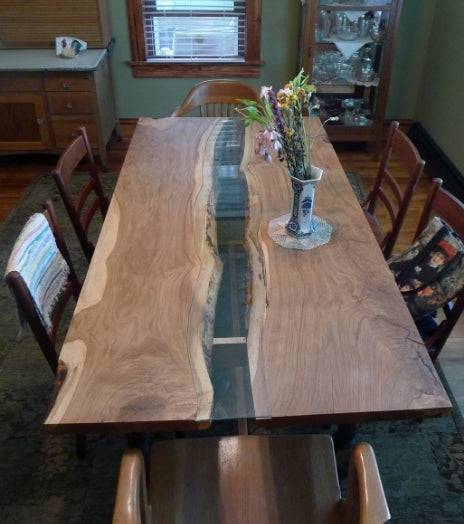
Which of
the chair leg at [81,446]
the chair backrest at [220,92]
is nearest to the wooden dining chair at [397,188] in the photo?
the chair backrest at [220,92]

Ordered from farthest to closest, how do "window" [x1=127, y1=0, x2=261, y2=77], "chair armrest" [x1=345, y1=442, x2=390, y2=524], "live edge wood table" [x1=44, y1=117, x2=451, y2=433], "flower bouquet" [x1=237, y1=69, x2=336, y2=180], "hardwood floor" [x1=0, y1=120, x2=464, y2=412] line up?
"window" [x1=127, y1=0, x2=261, y2=77], "hardwood floor" [x1=0, y1=120, x2=464, y2=412], "flower bouquet" [x1=237, y1=69, x2=336, y2=180], "live edge wood table" [x1=44, y1=117, x2=451, y2=433], "chair armrest" [x1=345, y1=442, x2=390, y2=524]

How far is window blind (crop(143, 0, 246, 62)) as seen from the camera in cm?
356

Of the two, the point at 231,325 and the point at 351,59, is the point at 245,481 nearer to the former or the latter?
the point at 231,325

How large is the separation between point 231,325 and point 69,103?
8.21 ft

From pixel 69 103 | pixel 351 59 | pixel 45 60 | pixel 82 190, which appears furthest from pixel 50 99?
pixel 351 59

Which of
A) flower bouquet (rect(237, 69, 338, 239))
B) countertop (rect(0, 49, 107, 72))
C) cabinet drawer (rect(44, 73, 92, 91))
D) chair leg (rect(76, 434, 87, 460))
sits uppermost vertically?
flower bouquet (rect(237, 69, 338, 239))

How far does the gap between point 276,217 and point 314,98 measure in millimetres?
2234

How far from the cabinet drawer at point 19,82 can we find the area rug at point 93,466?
77.0 inches

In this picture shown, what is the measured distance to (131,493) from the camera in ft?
2.79

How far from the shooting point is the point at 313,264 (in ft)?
4.74

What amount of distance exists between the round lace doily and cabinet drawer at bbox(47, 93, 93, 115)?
2108 mm

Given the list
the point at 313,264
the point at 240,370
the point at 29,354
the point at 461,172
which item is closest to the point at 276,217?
the point at 313,264

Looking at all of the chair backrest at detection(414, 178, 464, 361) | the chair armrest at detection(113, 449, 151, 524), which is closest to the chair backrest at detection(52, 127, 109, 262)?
the chair armrest at detection(113, 449, 151, 524)

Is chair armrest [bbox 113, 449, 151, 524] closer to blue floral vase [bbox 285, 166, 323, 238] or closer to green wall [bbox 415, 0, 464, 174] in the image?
blue floral vase [bbox 285, 166, 323, 238]
